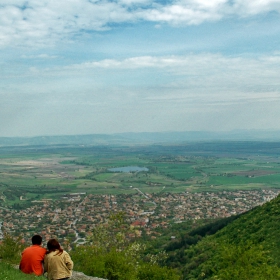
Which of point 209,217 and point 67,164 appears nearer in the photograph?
point 209,217

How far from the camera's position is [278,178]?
11538cm

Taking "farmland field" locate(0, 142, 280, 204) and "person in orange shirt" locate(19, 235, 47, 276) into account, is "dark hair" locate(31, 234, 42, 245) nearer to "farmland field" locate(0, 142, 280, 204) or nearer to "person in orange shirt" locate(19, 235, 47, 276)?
"person in orange shirt" locate(19, 235, 47, 276)

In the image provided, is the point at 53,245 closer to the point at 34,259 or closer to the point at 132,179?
the point at 34,259

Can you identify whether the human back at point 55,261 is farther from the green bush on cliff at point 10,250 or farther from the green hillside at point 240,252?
the green bush on cliff at point 10,250

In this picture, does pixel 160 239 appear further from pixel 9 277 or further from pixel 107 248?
pixel 9 277

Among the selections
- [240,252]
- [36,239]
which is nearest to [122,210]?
[240,252]

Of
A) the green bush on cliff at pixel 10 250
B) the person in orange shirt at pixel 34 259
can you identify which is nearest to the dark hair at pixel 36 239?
the person in orange shirt at pixel 34 259

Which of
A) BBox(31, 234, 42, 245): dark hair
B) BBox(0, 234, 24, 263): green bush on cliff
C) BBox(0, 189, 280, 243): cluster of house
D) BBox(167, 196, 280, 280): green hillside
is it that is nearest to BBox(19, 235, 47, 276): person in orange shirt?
BBox(31, 234, 42, 245): dark hair

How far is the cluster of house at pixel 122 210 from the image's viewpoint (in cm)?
5375

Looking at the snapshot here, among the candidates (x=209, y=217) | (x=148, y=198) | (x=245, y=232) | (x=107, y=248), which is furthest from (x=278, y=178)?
(x=107, y=248)

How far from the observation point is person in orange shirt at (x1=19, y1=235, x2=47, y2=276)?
8.80m

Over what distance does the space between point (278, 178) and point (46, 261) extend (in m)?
119

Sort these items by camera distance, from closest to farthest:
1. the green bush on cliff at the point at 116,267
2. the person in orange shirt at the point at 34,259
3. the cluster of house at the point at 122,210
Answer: the person in orange shirt at the point at 34,259 < the green bush on cliff at the point at 116,267 < the cluster of house at the point at 122,210

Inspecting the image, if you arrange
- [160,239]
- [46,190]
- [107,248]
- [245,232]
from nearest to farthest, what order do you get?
[107,248]
[245,232]
[160,239]
[46,190]
